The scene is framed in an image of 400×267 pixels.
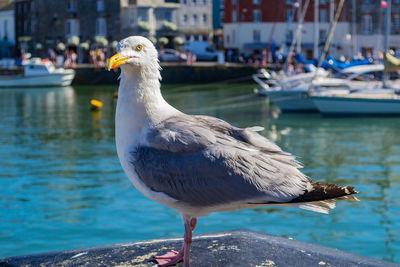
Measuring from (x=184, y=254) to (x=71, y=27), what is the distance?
252ft

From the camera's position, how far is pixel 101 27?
256 feet

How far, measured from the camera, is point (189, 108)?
1462 inches

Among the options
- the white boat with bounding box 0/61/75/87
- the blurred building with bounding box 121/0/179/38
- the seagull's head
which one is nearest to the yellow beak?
the seagull's head

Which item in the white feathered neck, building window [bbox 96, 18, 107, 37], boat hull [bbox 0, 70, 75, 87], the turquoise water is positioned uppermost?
building window [bbox 96, 18, 107, 37]

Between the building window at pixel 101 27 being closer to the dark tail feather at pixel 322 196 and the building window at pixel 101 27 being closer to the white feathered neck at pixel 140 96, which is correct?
the white feathered neck at pixel 140 96

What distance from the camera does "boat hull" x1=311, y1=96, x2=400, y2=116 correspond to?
30406 mm

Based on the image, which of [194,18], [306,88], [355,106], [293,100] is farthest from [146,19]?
[355,106]

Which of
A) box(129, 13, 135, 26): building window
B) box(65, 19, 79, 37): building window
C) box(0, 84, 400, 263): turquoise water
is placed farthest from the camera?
box(65, 19, 79, 37): building window

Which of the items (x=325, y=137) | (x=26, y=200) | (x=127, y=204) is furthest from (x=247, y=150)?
(x=325, y=137)

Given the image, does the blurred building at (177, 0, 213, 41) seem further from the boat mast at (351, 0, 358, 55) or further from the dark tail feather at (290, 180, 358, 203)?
the dark tail feather at (290, 180, 358, 203)

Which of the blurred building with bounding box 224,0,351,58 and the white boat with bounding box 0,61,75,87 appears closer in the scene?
the white boat with bounding box 0,61,75,87

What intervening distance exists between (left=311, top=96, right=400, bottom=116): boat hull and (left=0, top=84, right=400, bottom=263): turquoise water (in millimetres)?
461

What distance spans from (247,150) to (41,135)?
78.4ft

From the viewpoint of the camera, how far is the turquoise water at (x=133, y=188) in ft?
41.3
